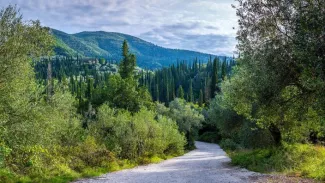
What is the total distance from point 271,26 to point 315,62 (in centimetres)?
383

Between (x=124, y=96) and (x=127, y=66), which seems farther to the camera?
(x=127, y=66)

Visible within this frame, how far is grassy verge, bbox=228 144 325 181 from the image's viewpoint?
17031 millimetres

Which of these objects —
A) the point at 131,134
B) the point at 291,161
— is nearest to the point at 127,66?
the point at 131,134

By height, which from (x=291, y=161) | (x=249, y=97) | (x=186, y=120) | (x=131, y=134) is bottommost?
(x=186, y=120)

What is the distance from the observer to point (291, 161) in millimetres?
19750

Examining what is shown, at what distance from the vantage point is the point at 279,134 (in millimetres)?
24703

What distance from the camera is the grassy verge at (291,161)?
55.9 feet

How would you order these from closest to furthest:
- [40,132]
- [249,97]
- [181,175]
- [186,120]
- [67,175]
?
[40,132] → [67,175] → [249,97] → [181,175] → [186,120]

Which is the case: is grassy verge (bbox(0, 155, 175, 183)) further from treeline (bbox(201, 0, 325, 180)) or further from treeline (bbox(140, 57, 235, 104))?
treeline (bbox(140, 57, 235, 104))

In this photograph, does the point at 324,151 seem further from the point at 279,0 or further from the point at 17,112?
the point at 17,112

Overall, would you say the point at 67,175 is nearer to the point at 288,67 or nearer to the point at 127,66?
the point at 288,67

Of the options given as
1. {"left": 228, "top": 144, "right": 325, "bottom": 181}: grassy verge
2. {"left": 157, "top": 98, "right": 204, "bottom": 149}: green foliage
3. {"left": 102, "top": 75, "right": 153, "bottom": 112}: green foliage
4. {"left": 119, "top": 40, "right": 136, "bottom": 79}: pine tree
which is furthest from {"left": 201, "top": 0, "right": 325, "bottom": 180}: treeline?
{"left": 119, "top": 40, "right": 136, "bottom": 79}: pine tree

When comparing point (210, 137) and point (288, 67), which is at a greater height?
point (288, 67)

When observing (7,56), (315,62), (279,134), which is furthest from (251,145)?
(7,56)
